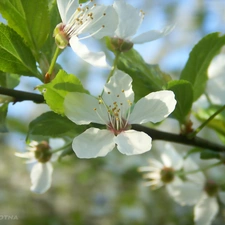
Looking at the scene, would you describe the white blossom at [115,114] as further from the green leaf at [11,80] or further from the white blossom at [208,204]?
the white blossom at [208,204]

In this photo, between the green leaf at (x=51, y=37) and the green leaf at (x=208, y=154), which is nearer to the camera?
the green leaf at (x=51, y=37)

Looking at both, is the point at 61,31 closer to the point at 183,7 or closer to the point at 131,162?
the point at 131,162

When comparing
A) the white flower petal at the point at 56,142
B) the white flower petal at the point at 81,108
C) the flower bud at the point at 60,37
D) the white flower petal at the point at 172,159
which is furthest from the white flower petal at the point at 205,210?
the flower bud at the point at 60,37

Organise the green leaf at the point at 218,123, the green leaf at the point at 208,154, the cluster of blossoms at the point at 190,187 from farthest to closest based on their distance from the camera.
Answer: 1. the cluster of blossoms at the point at 190,187
2. the green leaf at the point at 218,123
3. the green leaf at the point at 208,154

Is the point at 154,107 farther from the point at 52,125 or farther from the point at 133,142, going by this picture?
the point at 52,125

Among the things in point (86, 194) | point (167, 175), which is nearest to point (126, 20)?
point (167, 175)

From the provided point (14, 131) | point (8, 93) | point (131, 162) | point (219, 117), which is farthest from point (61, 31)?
point (131, 162)
